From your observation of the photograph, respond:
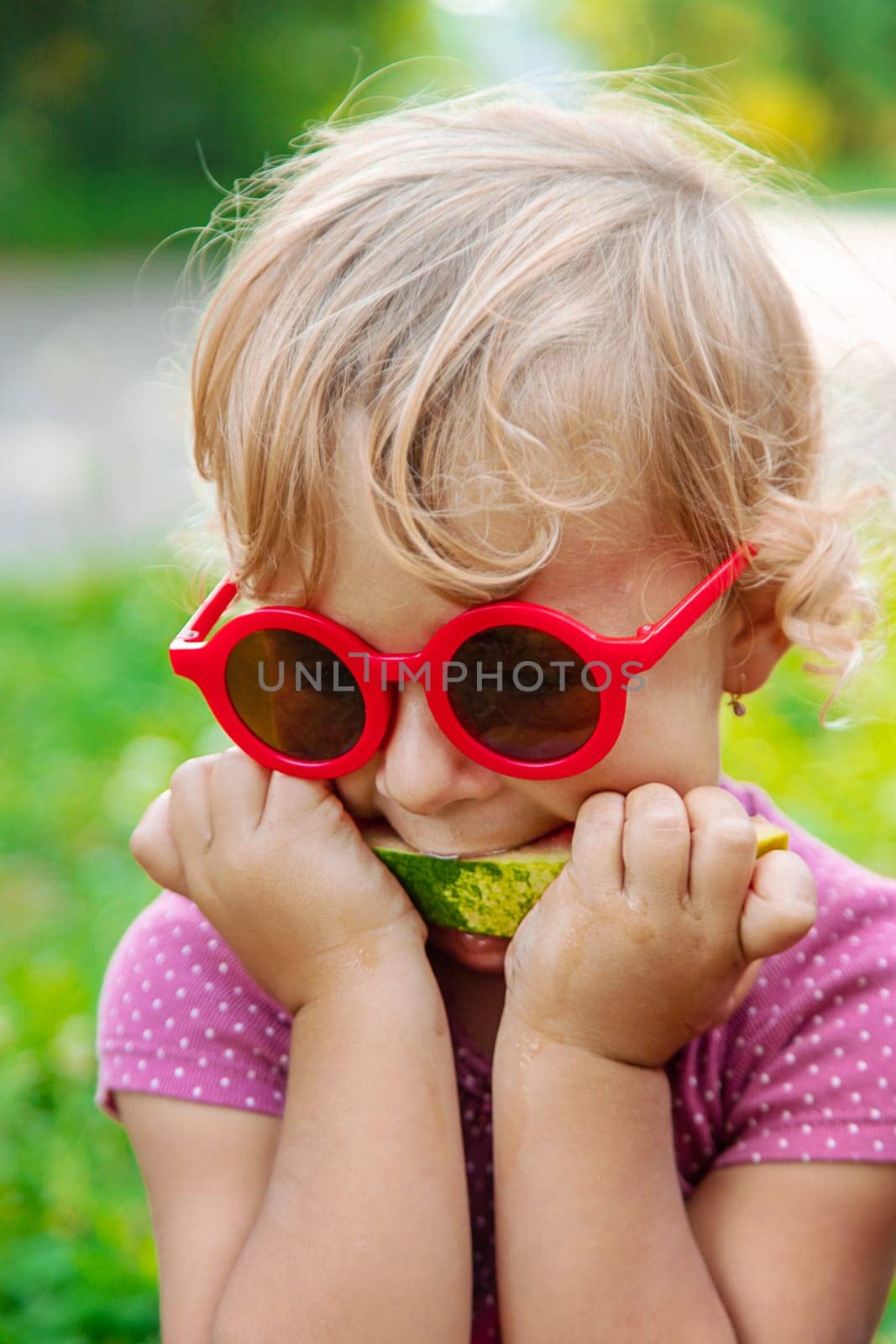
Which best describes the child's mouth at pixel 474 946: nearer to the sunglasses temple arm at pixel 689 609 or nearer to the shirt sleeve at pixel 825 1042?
the shirt sleeve at pixel 825 1042

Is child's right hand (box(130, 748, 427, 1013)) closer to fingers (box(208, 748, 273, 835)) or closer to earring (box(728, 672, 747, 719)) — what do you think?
fingers (box(208, 748, 273, 835))

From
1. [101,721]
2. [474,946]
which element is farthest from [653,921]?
[101,721]

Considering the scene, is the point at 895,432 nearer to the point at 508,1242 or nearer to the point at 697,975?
the point at 697,975

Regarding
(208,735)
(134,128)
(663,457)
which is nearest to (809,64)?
(134,128)

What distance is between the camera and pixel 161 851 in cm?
212

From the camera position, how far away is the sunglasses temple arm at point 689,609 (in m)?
1.76

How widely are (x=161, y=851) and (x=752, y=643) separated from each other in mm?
910

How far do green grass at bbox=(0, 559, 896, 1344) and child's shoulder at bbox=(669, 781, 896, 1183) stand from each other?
84 centimetres

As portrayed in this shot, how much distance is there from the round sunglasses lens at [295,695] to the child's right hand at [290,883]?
0.30 feet

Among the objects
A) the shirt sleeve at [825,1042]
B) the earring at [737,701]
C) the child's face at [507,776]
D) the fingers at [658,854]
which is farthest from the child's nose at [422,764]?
the shirt sleeve at [825,1042]

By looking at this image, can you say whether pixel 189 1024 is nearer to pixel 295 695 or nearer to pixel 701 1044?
pixel 295 695

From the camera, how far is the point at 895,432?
2.69m

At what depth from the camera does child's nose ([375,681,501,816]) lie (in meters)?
1.84

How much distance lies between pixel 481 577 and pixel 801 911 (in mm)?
583
